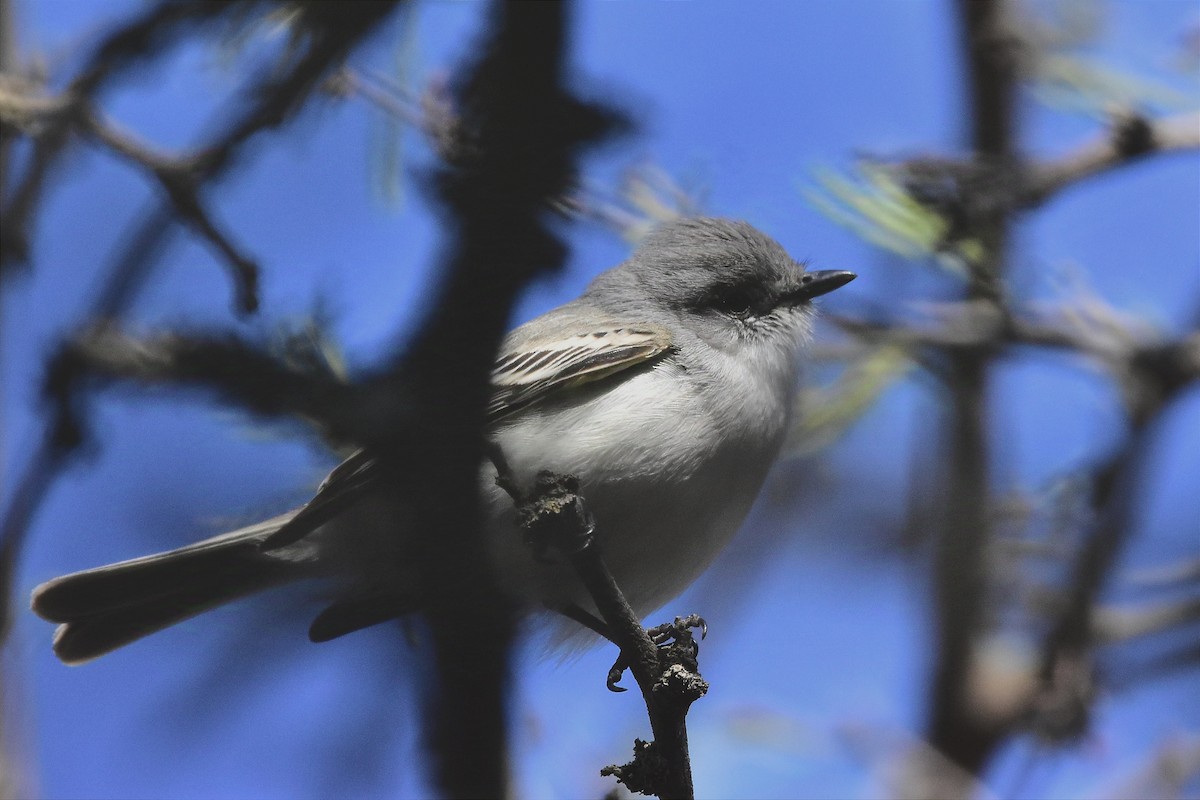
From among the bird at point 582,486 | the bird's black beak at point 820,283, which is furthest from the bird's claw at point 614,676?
the bird's black beak at point 820,283

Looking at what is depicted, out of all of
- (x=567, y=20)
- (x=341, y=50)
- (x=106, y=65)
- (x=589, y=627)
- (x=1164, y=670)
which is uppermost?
(x=106, y=65)

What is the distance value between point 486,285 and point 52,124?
5.53 ft

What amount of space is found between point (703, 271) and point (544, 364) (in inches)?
32.3

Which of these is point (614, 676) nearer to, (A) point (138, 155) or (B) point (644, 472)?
(B) point (644, 472)

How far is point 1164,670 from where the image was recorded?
3996mm

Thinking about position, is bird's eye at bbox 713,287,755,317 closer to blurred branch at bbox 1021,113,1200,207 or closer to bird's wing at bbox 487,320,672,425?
bird's wing at bbox 487,320,672,425

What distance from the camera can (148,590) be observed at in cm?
330

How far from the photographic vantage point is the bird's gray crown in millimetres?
3643

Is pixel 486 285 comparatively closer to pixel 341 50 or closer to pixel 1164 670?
pixel 341 50

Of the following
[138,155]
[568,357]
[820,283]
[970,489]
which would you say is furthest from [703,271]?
[138,155]

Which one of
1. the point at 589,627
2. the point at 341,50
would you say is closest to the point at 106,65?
the point at 341,50

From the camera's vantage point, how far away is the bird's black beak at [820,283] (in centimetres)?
362

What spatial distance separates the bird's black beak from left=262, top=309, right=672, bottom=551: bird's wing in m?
0.61

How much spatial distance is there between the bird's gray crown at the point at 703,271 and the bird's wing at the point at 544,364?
1.15 ft
